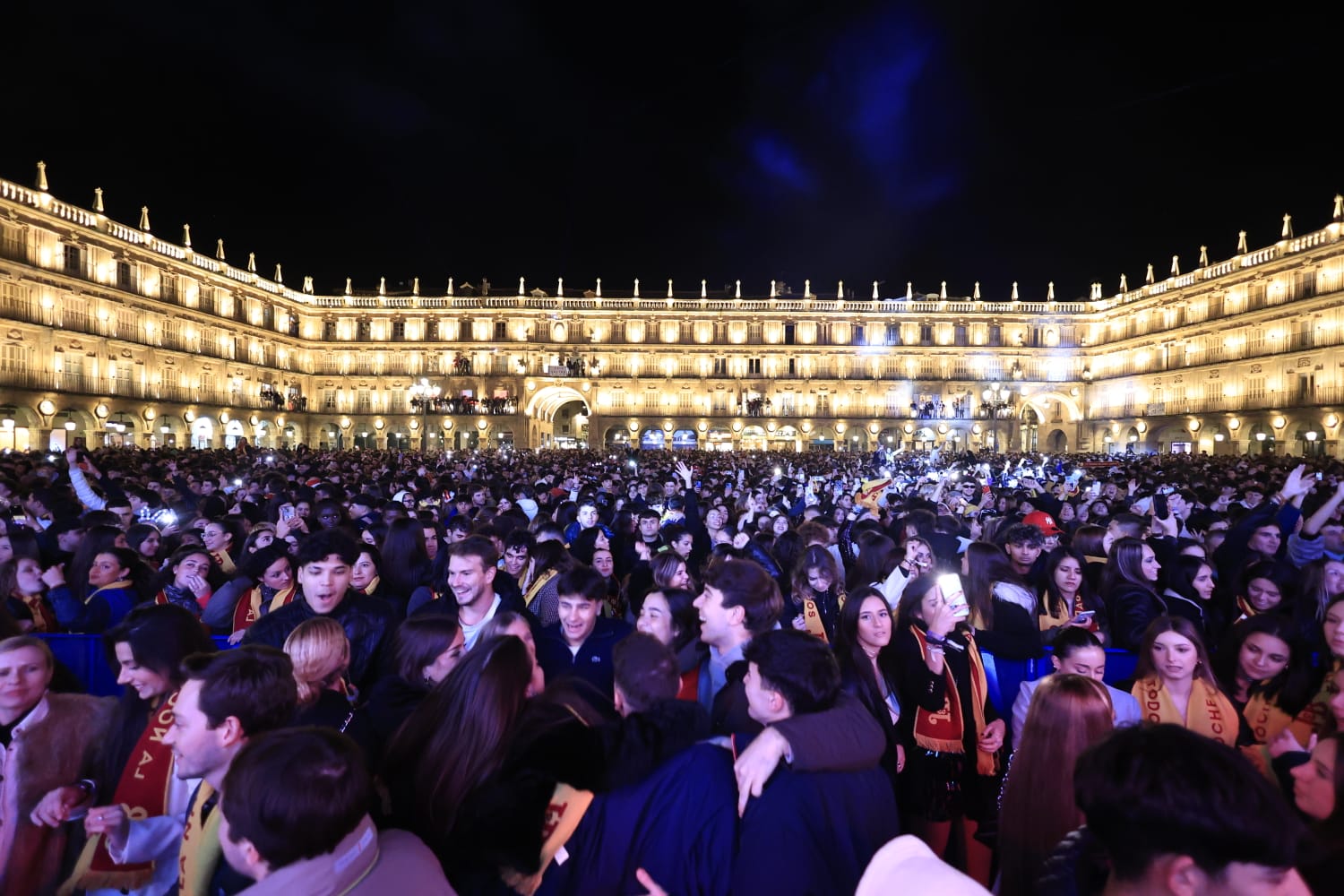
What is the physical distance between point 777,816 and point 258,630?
3.55m

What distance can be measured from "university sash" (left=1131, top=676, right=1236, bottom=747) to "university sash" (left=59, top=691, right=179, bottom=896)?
4.55 meters

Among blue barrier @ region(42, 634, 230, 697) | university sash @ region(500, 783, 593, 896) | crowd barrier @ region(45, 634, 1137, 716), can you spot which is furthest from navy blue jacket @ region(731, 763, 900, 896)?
blue barrier @ region(42, 634, 230, 697)

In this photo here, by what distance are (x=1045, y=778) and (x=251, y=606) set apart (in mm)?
5504

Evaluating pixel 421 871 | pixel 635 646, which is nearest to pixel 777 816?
pixel 635 646

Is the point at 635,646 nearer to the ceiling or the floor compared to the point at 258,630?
nearer to the ceiling

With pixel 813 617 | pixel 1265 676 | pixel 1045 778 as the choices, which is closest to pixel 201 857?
pixel 1045 778

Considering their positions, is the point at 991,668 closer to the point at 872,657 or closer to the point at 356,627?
the point at 872,657

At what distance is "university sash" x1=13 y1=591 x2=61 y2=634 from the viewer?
562 cm

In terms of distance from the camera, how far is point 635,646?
294cm

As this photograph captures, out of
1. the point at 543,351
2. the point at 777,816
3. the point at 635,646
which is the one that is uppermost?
the point at 543,351

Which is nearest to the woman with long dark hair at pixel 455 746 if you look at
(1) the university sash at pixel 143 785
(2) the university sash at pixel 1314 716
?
(1) the university sash at pixel 143 785

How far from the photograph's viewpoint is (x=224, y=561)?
7078 mm

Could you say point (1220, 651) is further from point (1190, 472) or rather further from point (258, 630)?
Result: point (1190, 472)

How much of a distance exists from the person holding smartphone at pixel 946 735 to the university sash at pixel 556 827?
2073mm
